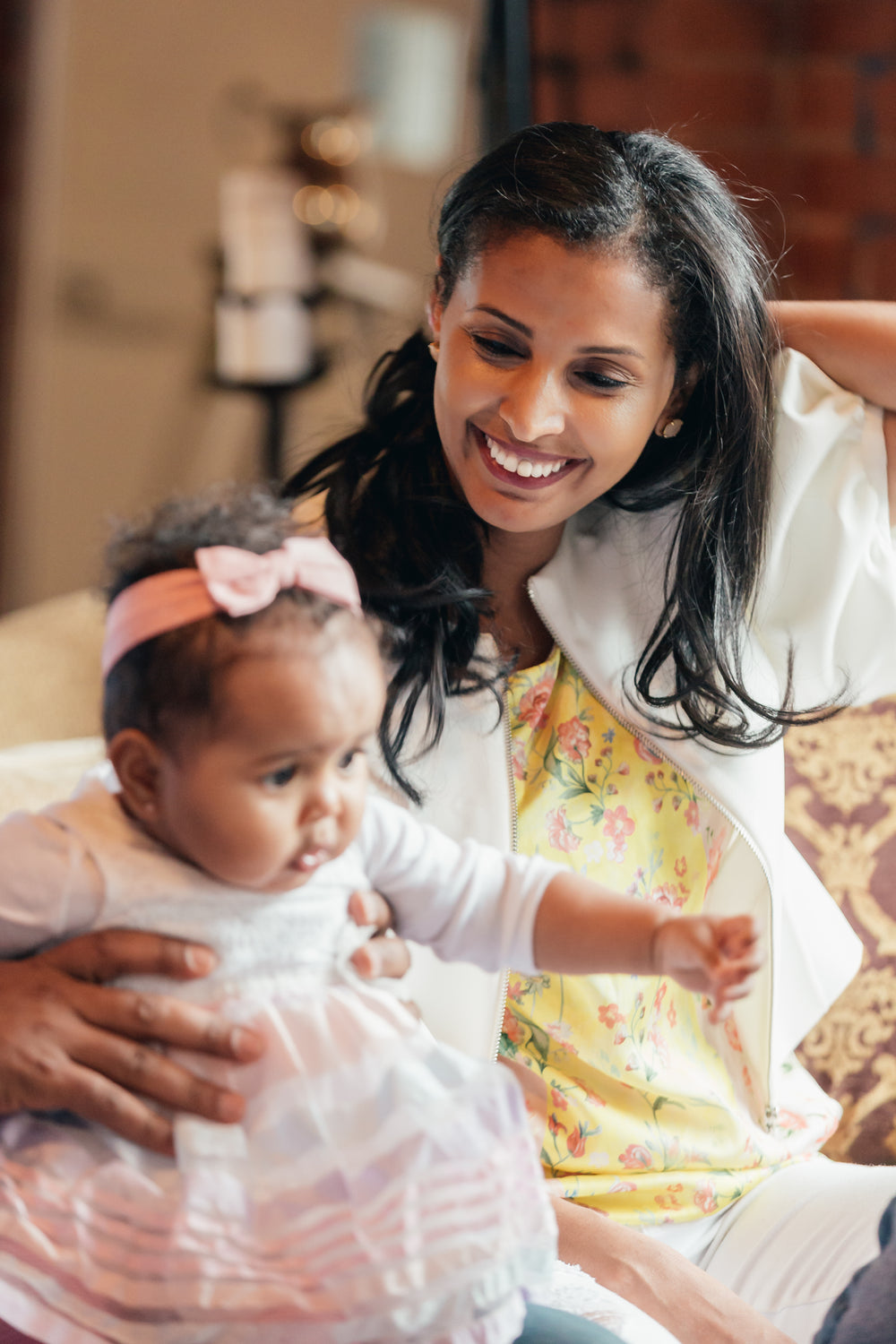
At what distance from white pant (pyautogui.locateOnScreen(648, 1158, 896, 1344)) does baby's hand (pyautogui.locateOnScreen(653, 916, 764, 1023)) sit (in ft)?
1.43

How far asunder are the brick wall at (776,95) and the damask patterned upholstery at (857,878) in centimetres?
138

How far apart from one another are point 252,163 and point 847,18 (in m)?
1.40

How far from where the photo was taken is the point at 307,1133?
0.76m

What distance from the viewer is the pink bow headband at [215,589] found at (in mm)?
786

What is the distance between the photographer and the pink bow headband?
79cm

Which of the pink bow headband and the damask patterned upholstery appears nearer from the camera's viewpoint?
the pink bow headband

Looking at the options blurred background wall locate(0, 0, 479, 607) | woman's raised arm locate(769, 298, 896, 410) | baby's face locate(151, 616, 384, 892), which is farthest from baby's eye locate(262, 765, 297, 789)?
blurred background wall locate(0, 0, 479, 607)

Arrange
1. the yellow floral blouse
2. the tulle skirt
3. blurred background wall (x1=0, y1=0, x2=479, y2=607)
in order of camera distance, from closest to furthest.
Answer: the tulle skirt → the yellow floral blouse → blurred background wall (x1=0, y1=0, x2=479, y2=607)

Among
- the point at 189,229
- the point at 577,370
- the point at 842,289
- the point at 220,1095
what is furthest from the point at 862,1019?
the point at 189,229

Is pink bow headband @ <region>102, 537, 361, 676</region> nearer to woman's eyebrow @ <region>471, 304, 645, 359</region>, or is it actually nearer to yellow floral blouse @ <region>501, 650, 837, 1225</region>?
woman's eyebrow @ <region>471, 304, 645, 359</region>

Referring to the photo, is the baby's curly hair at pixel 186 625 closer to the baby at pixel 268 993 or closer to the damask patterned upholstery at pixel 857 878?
the baby at pixel 268 993

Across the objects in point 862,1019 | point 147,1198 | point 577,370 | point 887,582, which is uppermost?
A: point 577,370

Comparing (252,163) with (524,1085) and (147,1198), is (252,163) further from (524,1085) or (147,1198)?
(147,1198)

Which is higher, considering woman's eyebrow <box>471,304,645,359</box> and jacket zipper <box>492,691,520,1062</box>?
woman's eyebrow <box>471,304,645,359</box>
